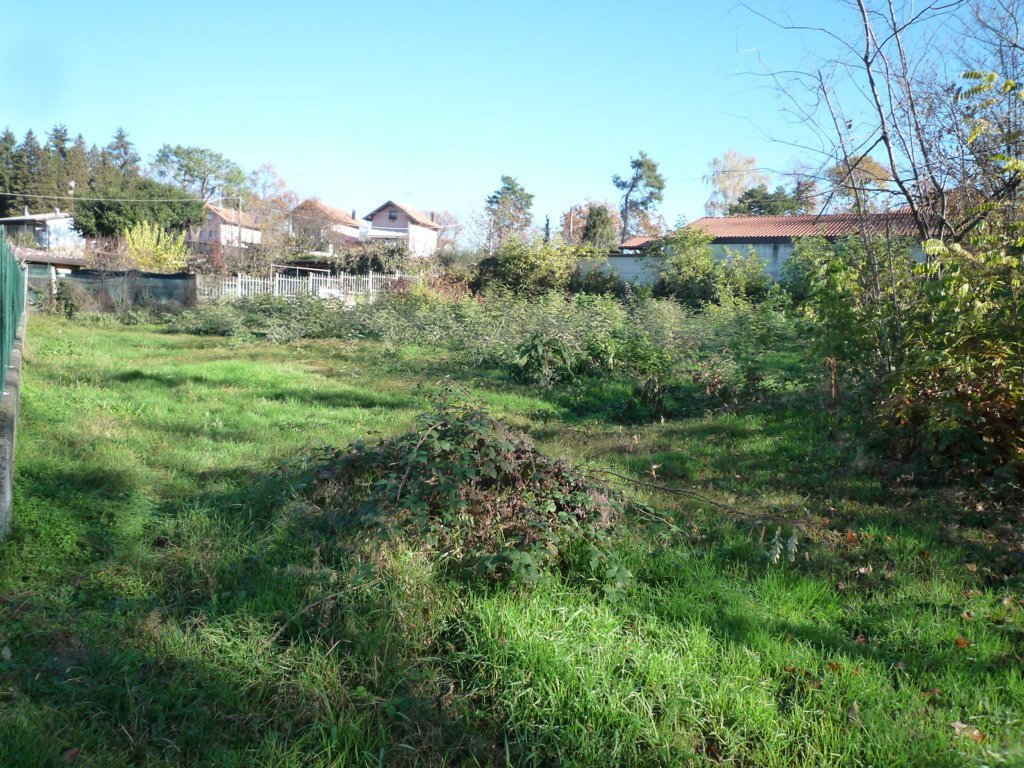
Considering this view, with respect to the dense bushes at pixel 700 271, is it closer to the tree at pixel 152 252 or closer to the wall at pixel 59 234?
the tree at pixel 152 252

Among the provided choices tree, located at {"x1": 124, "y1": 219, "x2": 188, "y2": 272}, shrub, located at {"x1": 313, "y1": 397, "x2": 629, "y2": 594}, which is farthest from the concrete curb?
tree, located at {"x1": 124, "y1": 219, "x2": 188, "y2": 272}

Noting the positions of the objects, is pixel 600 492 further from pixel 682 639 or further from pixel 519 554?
pixel 682 639

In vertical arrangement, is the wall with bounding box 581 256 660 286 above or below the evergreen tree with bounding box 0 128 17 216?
below

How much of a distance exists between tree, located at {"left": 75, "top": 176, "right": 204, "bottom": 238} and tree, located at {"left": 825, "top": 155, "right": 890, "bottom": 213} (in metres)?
45.7

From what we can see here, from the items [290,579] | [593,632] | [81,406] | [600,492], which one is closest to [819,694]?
[593,632]

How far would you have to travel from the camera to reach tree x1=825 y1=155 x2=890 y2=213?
6734 millimetres

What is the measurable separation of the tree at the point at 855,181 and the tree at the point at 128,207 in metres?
45.7

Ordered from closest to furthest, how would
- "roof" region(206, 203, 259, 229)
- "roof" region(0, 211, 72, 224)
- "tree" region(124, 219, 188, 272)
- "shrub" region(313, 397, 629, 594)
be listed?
"shrub" region(313, 397, 629, 594) → "tree" region(124, 219, 188, 272) → "roof" region(0, 211, 72, 224) → "roof" region(206, 203, 259, 229)

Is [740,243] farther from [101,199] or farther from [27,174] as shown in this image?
[27,174]

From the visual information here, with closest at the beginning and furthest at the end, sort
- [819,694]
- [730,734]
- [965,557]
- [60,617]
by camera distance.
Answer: [730,734]
[819,694]
[60,617]
[965,557]

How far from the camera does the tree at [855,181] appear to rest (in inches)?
265

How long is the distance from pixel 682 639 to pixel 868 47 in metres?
5.50

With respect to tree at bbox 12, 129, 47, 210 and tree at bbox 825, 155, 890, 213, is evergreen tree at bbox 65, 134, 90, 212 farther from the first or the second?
tree at bbox 825, 155, 890, 213

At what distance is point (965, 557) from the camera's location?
15.3ft
